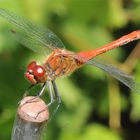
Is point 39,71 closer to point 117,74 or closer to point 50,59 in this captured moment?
point 50,59

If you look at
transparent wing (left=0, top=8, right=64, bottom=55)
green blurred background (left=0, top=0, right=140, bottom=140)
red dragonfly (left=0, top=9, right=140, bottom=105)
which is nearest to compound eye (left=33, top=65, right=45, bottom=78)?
red dragonfly (left=0, top=9, right=140, bottom=105)

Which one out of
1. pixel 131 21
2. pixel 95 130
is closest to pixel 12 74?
pixel 95 130

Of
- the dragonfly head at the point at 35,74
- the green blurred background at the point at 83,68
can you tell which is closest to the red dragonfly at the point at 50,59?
the dragonfly head at the point at 35,74

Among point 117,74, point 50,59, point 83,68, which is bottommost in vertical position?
point 83,68

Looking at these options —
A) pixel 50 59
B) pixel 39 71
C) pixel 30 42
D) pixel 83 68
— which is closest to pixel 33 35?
pixel 30 42

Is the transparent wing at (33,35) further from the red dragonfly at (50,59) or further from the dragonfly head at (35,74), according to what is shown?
the dragonfly head at (35,74)

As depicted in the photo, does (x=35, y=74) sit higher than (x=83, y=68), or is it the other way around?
(x=35, y=74)

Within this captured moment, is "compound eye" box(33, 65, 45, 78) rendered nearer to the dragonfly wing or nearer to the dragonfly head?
the dragonfly head
